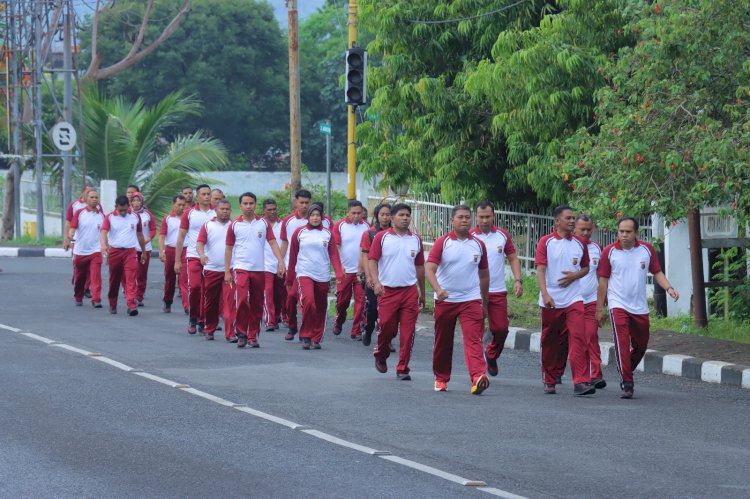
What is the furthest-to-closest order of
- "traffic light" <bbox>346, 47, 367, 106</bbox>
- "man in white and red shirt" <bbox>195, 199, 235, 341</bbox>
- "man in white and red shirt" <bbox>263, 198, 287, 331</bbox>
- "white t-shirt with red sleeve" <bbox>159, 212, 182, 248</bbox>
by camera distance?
1. "traffic light" <bbox>346, 47, 367, 106</bbox>
2. "white t-shirt with red sleeve" <bbox>159, 212, 182, 248</bbox>
3. "man in white and red shirt" <bbox>263, 198, 287, 331</bbox>
4. "man in white and red shirt" <bbox>195, 199, 235, 341</bbox>

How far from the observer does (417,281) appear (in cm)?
1319

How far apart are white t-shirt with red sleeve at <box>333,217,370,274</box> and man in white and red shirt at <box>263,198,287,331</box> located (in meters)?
0.86

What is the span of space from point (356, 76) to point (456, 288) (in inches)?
363

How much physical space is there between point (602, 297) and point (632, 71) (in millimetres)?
3778

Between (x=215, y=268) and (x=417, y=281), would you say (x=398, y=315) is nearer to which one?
(x=417, y=281)

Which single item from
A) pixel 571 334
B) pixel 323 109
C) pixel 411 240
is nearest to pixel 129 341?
pixel 411 240

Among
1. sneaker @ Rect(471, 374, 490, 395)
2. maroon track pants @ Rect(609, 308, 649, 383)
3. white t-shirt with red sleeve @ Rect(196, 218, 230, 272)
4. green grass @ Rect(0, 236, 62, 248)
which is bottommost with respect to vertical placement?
sneaker @ Rect(471, 374, 490, 395)

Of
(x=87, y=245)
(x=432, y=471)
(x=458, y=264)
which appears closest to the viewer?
(x=432, y=471)

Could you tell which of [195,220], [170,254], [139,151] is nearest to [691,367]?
[195,220]

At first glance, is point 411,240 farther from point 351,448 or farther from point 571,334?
point 351,448

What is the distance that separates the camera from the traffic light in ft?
68.5

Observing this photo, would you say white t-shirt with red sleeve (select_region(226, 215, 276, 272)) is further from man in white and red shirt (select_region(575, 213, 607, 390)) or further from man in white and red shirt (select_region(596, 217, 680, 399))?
man in white and red shirt (select_region(596, 217, 680, 399))

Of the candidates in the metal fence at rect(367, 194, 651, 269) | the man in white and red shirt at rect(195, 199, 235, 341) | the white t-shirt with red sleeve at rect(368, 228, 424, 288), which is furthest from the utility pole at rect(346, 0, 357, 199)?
the white t-shirt with red sleeve at rect(368, 228, 424, 288)

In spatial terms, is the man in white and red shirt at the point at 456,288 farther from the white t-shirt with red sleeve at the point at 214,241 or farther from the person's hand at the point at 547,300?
the white t-shirt with red sleeve at the point at 214,241
